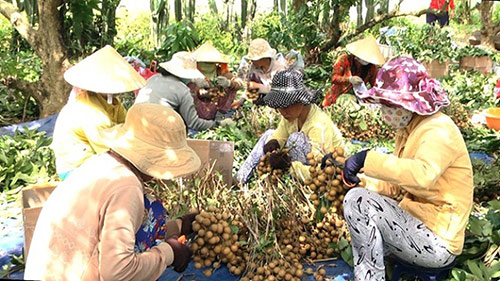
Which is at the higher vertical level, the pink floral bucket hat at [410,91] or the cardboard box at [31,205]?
the pink floral bucket hat at [410,91]

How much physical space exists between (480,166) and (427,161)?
6.92ft

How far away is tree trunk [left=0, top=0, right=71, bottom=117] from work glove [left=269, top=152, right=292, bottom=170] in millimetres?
3783

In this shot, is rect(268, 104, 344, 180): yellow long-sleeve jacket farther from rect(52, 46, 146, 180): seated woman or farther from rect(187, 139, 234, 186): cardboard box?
rect(52, 46, 146, 180): seated woman

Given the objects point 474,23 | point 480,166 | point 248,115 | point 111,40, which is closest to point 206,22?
point 111,40

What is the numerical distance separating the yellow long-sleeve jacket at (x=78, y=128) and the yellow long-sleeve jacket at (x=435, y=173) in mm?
1532

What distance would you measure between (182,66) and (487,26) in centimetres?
1095

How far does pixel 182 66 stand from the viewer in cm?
420

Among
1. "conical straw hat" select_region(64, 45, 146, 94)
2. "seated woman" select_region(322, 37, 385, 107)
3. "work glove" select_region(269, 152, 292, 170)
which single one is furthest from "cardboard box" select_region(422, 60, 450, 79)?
"conical straw hat" select_region(64, 45, 146, 94)

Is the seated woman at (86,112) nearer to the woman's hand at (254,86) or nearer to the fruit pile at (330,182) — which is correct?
the fruit pile at (330,182)

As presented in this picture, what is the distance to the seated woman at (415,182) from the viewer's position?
1.95 meters

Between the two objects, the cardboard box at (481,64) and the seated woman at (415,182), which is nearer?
the seated woman at (415,182)

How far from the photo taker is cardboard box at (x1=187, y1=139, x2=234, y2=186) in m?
3.33

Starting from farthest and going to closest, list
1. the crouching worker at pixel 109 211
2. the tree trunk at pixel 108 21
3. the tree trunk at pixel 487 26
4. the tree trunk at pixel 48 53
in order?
1. the tree trunk at pixel 487 26
2. the tree trunk at pixel 108 21
3. the tree trunk at pixel 48 53
4. the crouching worker at pixel 109 211

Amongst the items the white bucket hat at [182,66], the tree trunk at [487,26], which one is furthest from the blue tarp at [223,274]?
the tree trunk at [487,26]
